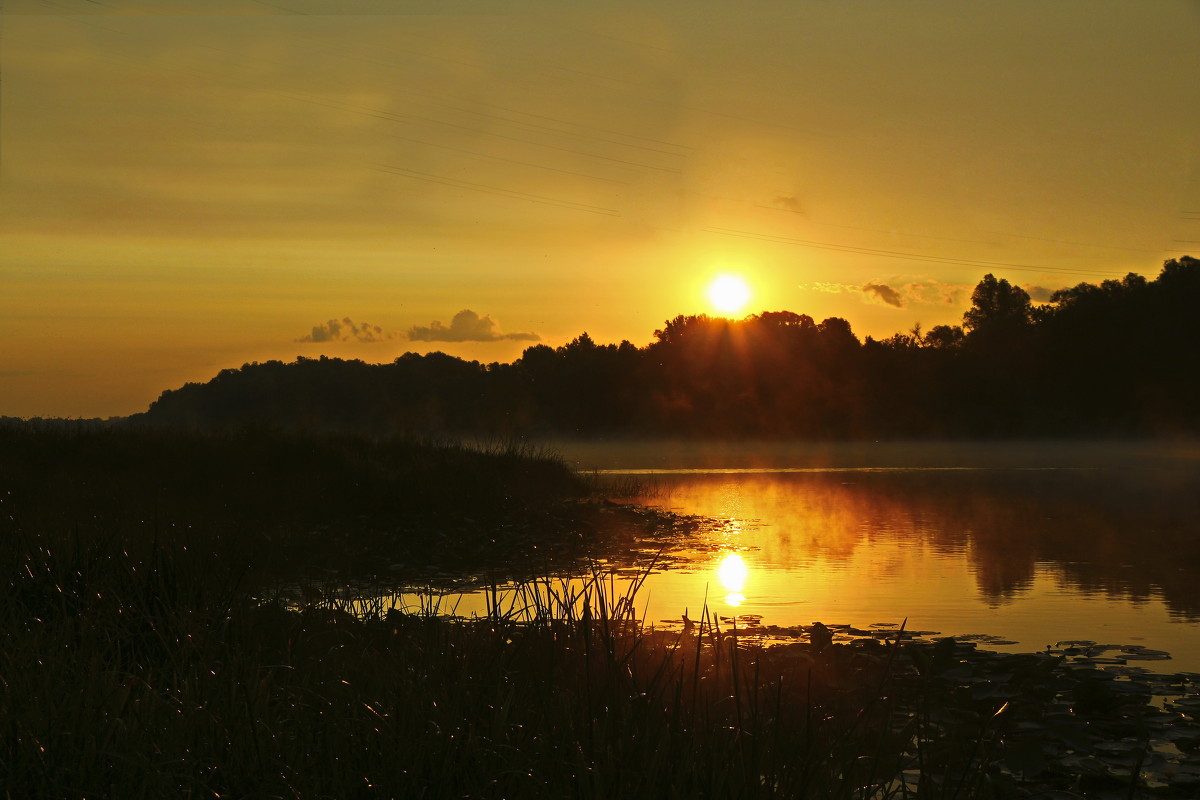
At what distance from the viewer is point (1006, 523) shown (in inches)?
863

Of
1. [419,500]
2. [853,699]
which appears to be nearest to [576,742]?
[853,699]

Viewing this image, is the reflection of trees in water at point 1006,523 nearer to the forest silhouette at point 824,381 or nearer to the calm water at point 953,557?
the calm water at point 953,557

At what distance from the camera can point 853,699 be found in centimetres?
723

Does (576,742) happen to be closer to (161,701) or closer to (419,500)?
(161,701)

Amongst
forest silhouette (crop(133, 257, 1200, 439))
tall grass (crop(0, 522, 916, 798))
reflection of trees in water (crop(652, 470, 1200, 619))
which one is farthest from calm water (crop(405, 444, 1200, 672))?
forest silhouette (crop(133, 257, 1200, 439))

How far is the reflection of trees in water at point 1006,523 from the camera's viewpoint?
14562mm

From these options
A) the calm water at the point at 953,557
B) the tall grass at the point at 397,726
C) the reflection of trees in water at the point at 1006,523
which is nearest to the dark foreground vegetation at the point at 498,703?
the tall grass at the point at 397,726

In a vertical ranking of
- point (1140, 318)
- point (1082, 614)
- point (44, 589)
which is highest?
point (1140, 318)

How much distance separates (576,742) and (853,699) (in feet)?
12.3

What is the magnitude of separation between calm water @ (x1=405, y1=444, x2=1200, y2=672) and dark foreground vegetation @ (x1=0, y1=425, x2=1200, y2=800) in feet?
4.09

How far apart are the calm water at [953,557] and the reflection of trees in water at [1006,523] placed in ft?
0.15

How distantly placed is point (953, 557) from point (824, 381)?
69.4 m

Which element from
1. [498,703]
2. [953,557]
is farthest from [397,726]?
[953,557]

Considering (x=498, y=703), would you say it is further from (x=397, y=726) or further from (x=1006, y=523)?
(x=1006, y=523)
